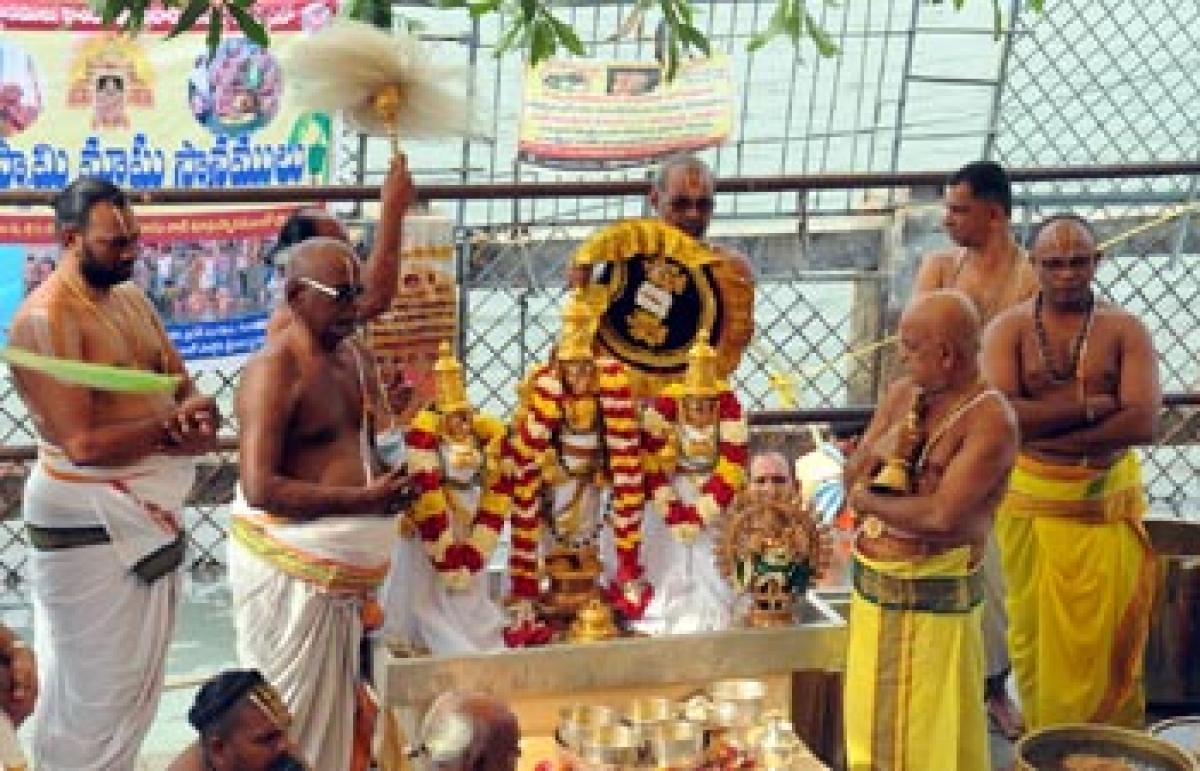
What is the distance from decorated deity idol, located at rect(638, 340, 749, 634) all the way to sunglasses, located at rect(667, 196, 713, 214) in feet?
1.47

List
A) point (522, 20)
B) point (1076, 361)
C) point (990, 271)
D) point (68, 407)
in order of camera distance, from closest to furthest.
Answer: point (522, 20) < point (68, 407) < point (1076, 361) < point (990, 271)

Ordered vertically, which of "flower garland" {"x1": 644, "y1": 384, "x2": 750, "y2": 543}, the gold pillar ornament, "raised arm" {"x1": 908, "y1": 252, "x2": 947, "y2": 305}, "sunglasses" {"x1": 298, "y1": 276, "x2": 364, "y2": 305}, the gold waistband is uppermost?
the gold pillar ornament

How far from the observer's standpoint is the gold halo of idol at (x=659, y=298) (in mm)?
5543

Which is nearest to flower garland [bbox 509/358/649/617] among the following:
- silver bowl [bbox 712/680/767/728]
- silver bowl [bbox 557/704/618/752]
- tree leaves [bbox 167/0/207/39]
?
silver bowl [bbox 557/704/618/752]

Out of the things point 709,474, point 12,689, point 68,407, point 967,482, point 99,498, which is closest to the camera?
point 12,689

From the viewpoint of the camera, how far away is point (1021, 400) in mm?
5695

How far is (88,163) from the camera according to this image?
7129 millimetres

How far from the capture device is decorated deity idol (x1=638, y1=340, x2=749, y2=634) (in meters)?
5.48

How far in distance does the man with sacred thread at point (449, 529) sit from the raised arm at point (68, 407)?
28.6 inches

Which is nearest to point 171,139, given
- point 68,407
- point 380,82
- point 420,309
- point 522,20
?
point 420,309

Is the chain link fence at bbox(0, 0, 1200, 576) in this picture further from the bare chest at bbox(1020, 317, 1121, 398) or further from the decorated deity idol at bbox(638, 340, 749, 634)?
the bare chest at bbox(1020, 317, 1121, 398)

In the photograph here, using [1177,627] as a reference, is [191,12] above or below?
above

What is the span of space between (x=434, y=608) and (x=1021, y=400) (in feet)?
6.05

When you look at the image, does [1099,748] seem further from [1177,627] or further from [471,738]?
[471,738]
